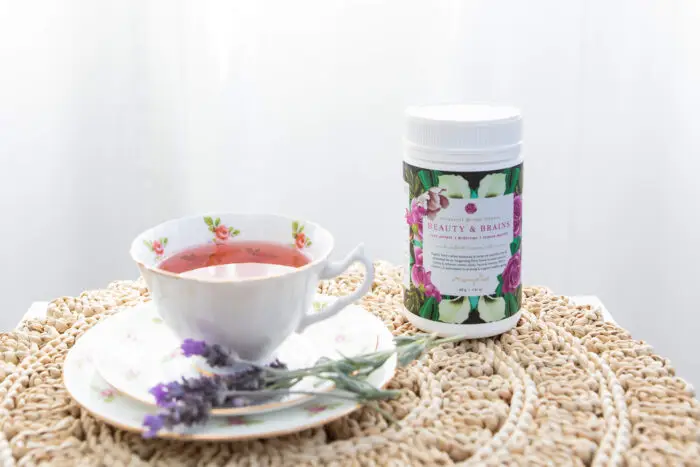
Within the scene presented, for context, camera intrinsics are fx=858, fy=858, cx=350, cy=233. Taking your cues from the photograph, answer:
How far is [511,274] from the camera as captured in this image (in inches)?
27.6

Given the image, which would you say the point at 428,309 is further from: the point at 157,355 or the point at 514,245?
the point at 157,355

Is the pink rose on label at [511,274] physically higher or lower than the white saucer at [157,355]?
higher

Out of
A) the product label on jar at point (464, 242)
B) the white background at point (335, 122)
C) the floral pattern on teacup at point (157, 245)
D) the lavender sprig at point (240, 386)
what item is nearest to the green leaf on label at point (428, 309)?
the product label on jar at point (464, 242)

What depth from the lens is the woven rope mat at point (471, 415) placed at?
0.54m

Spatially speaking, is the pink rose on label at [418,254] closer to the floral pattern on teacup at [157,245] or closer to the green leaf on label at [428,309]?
the green leaf on label at [428,309]

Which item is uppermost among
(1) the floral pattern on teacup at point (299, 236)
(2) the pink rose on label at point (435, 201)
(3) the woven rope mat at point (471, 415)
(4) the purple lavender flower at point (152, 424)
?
(2) the pink rose on label at point (435, 201)

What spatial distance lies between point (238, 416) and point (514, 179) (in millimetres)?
290

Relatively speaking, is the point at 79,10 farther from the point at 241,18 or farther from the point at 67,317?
the point at 67,317

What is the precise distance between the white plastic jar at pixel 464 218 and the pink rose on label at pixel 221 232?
0.50ft

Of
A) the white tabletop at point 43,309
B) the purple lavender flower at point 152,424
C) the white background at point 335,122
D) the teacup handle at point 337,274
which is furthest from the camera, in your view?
the white background at point 335,122

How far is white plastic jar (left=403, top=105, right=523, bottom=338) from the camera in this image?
67 cm

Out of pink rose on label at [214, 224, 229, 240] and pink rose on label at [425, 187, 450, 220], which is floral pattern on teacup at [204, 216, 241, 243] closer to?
pink rose on label at [214, 224, 229, 240]

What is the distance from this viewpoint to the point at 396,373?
0.66 meters

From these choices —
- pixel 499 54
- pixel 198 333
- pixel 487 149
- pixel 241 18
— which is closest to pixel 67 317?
pixel 198 333
